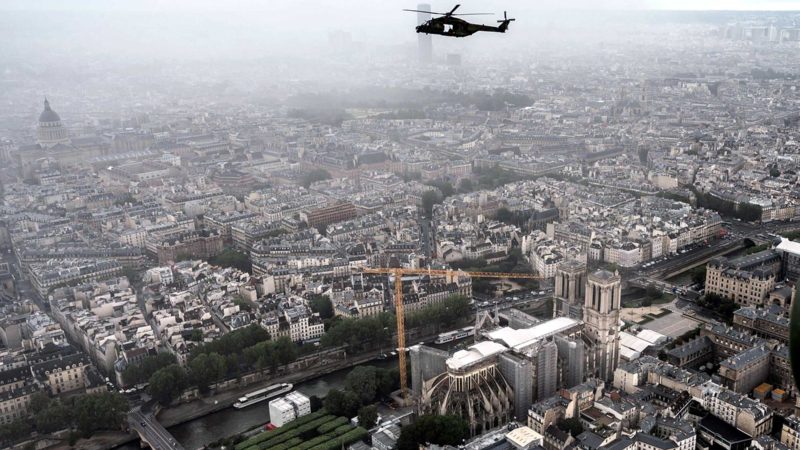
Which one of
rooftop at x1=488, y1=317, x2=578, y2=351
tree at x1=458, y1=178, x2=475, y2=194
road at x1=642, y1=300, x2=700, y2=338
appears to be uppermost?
rooftop at x1=488, y1=317, x2=578, y2=351

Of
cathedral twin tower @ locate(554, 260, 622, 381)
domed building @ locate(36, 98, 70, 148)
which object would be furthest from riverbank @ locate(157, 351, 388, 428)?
domed building @ locate(36, 98, 70, 148)

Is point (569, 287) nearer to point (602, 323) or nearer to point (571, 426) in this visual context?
point (602, 323)

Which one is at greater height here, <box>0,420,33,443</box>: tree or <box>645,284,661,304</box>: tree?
<box>0,420,33,443</box>: tree

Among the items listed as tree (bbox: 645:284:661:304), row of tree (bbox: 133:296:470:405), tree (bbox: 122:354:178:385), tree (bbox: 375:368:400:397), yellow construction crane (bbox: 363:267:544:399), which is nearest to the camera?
tree (bbox: 375:368:400:397)

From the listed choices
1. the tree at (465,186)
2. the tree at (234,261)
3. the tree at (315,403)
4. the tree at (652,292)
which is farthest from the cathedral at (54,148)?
the tree at (652,292)

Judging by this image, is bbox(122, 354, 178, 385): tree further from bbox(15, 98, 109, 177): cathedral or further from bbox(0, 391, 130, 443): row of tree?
bbox(15, 98, 109, 177): cathedral

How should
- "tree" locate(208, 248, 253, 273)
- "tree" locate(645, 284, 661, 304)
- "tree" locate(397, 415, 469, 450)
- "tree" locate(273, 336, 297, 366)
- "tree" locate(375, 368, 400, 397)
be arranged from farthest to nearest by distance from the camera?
1. "tree" locate(208, 248, 253, 273)
2. "tree" locate(645, 284, 661, 304)
3. "tree" locate(273, 336, 297, 366)
4. "tree" locate(375, 368, 400, 397)
5. "tree" locate(397, 415, 469, 450)

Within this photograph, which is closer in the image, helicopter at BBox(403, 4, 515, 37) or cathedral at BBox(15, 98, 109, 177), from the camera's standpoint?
helicopter at BBox(403, 4, 515, 37)
